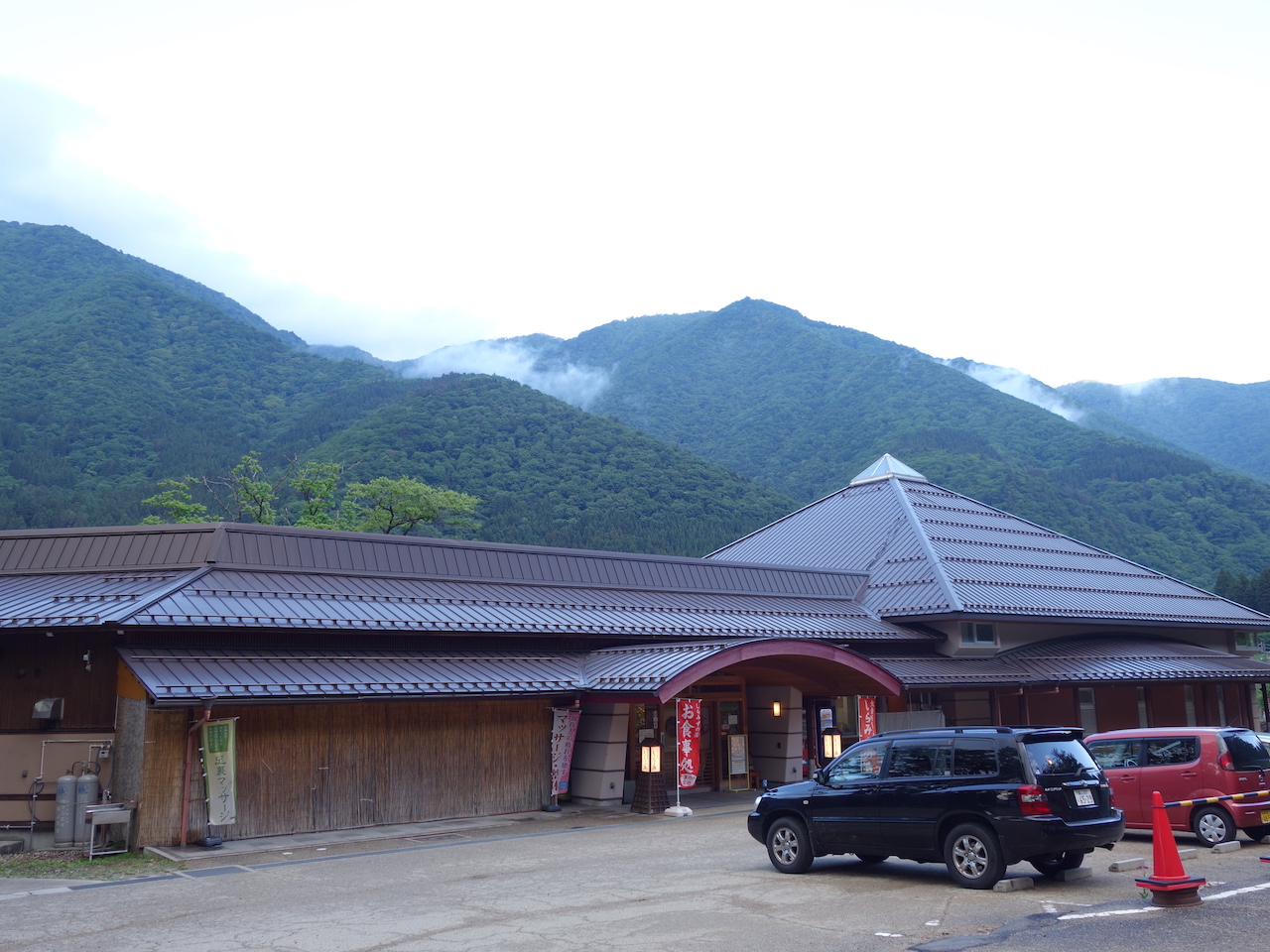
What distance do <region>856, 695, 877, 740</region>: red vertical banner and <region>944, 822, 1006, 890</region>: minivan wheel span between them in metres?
11.8

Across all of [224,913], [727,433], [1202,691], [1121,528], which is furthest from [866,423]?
[224,913]

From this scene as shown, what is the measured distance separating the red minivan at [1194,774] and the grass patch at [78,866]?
43.1 feet

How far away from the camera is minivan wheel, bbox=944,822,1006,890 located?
10789mm

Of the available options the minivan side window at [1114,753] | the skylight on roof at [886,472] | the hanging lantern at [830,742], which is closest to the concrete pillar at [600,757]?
the hanging lantern at [830,742]

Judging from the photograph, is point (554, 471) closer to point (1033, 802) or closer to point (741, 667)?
point (741, 667)

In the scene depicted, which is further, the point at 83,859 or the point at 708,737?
the point at 708,737

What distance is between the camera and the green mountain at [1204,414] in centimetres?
14536

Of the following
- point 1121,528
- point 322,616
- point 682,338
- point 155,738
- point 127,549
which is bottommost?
point 155,738

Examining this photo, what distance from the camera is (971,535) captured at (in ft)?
107

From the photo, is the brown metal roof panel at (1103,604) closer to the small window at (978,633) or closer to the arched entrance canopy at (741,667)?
the small window at (978,633)

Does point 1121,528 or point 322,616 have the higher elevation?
point 1121,528

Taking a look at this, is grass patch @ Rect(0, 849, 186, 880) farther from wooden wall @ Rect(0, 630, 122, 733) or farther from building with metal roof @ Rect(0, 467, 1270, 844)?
wooden wall @ Rect(0, 630, 122, 733)

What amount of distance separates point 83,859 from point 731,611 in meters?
14.4

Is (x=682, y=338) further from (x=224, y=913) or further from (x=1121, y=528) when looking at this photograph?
(x=224, y=913)
